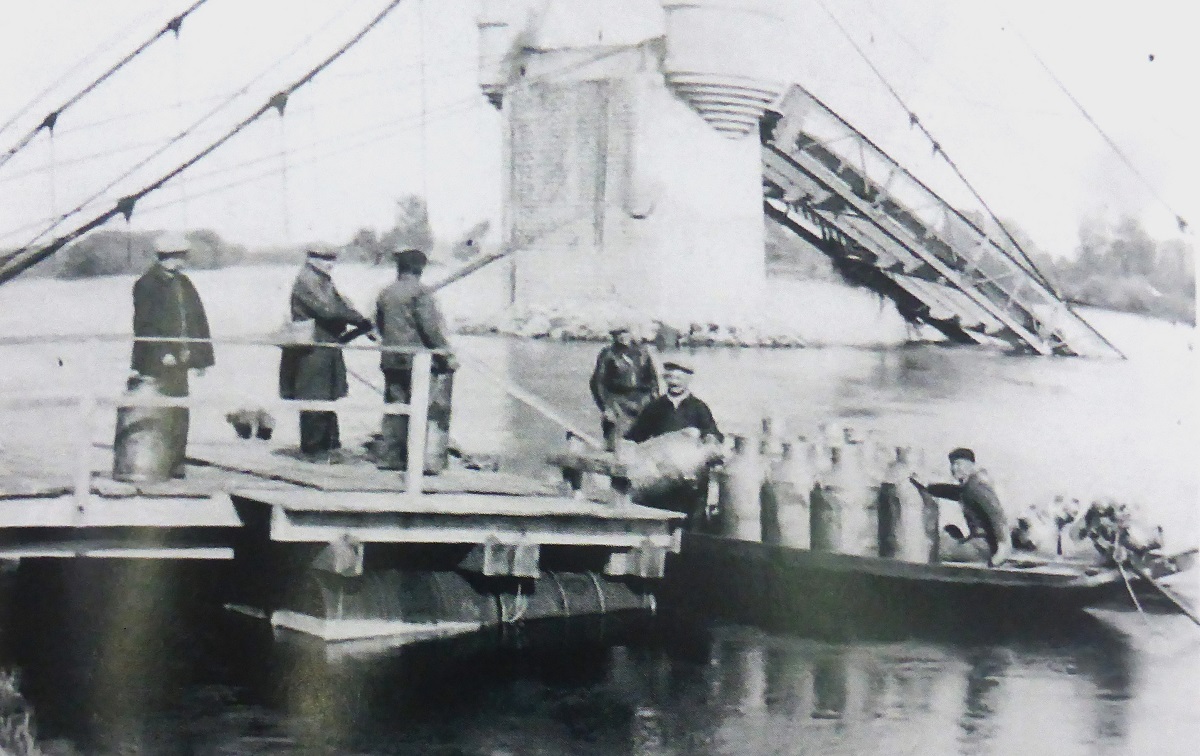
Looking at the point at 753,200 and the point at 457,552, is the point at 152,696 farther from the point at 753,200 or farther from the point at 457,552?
the point at 753,200

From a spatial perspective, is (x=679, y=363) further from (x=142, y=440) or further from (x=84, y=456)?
(x=84, y=456)

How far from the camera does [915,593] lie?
17.0 feet

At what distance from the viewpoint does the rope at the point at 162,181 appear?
4.92 meters

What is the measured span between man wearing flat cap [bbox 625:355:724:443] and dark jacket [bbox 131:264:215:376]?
1624 mm

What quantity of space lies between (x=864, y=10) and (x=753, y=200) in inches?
46.8

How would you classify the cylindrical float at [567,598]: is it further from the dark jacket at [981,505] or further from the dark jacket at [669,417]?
the dark jacket at [981,505]

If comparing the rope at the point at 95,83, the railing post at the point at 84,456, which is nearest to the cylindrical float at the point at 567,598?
the railing post at the point at 84,456

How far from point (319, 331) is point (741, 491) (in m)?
1.74

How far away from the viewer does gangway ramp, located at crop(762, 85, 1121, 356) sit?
5742mm

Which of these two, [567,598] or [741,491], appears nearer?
[567,598]

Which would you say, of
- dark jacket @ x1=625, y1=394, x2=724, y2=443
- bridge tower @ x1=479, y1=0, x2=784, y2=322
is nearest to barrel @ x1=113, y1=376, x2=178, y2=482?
bridge tower @ x1=479, y1=0, x2=784, y2=322

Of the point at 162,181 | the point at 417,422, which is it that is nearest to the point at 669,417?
the point at 417,422

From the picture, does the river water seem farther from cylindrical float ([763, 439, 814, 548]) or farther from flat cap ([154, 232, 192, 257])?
flat cap ([154, 232, 192, 257])

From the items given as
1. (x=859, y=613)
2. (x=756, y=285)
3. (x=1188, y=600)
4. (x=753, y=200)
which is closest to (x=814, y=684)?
(x=859, y=613)
